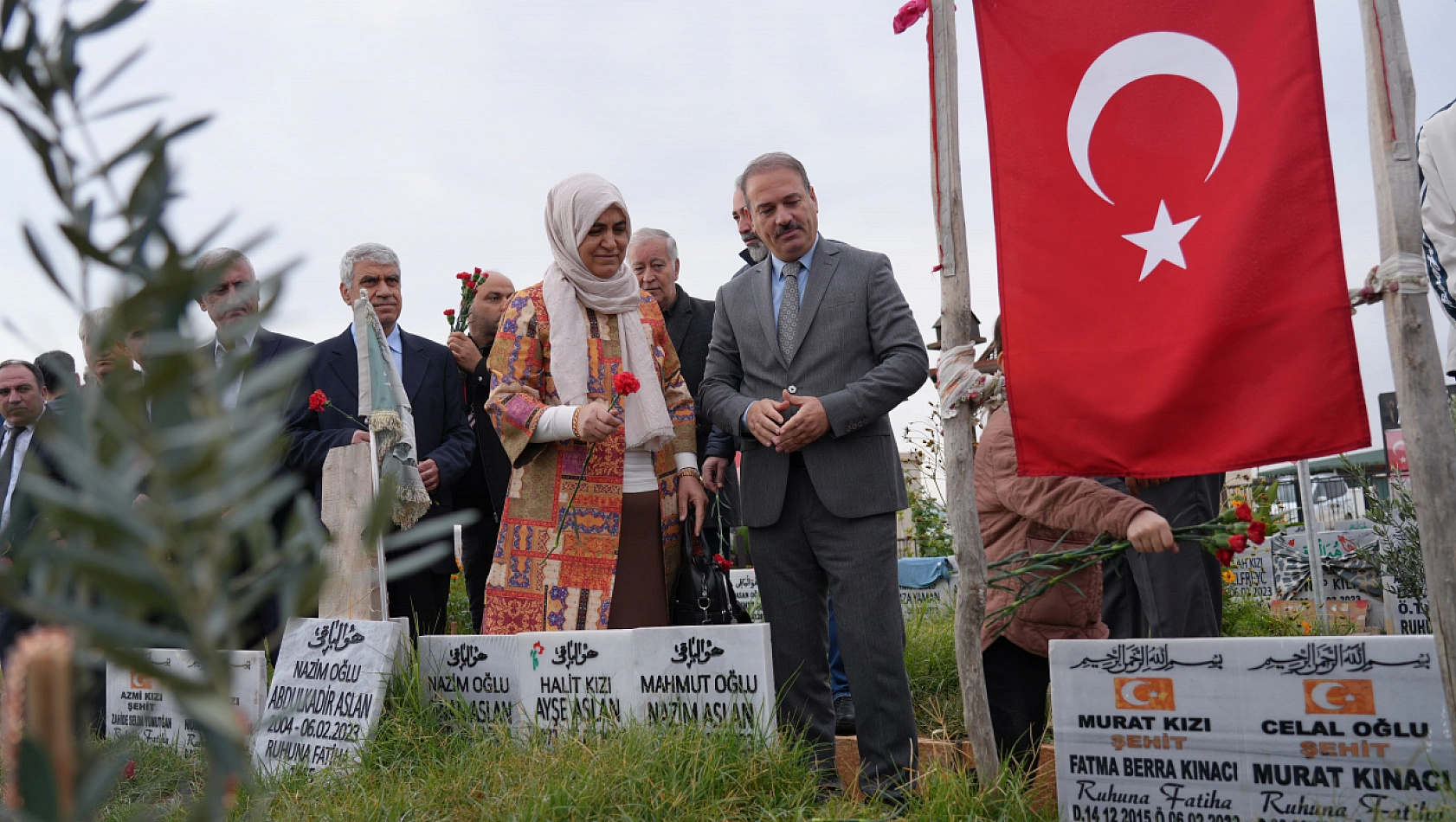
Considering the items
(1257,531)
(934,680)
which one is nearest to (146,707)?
(934,680)

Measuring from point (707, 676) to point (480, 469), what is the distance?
2.28 metres

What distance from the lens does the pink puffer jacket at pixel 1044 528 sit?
314cm

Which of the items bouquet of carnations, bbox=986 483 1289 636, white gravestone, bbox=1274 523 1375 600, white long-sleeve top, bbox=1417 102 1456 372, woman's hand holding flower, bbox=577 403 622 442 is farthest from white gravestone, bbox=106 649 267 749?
white gravestone, bbox=1274 523 1375 600

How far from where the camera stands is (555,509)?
3.68 meters

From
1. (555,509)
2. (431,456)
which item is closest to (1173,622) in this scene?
(555,509)

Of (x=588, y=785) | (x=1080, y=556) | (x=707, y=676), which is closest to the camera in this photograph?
(x=588, y=785)

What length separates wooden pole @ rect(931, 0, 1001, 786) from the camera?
3.10 meters

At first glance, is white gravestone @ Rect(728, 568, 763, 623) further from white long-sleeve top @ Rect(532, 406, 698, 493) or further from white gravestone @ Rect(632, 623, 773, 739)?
white gravestone @ Rect(632, 623, 773, 739)

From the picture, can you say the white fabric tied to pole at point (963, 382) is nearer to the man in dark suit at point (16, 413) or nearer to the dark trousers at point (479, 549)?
the dark trousers at point (479, 549)

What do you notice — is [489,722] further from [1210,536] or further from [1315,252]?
[1315,252]

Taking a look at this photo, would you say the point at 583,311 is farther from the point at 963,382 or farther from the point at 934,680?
the point at 934,680

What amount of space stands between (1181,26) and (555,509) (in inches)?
91.4

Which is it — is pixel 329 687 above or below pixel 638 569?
below

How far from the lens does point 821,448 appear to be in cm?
342
